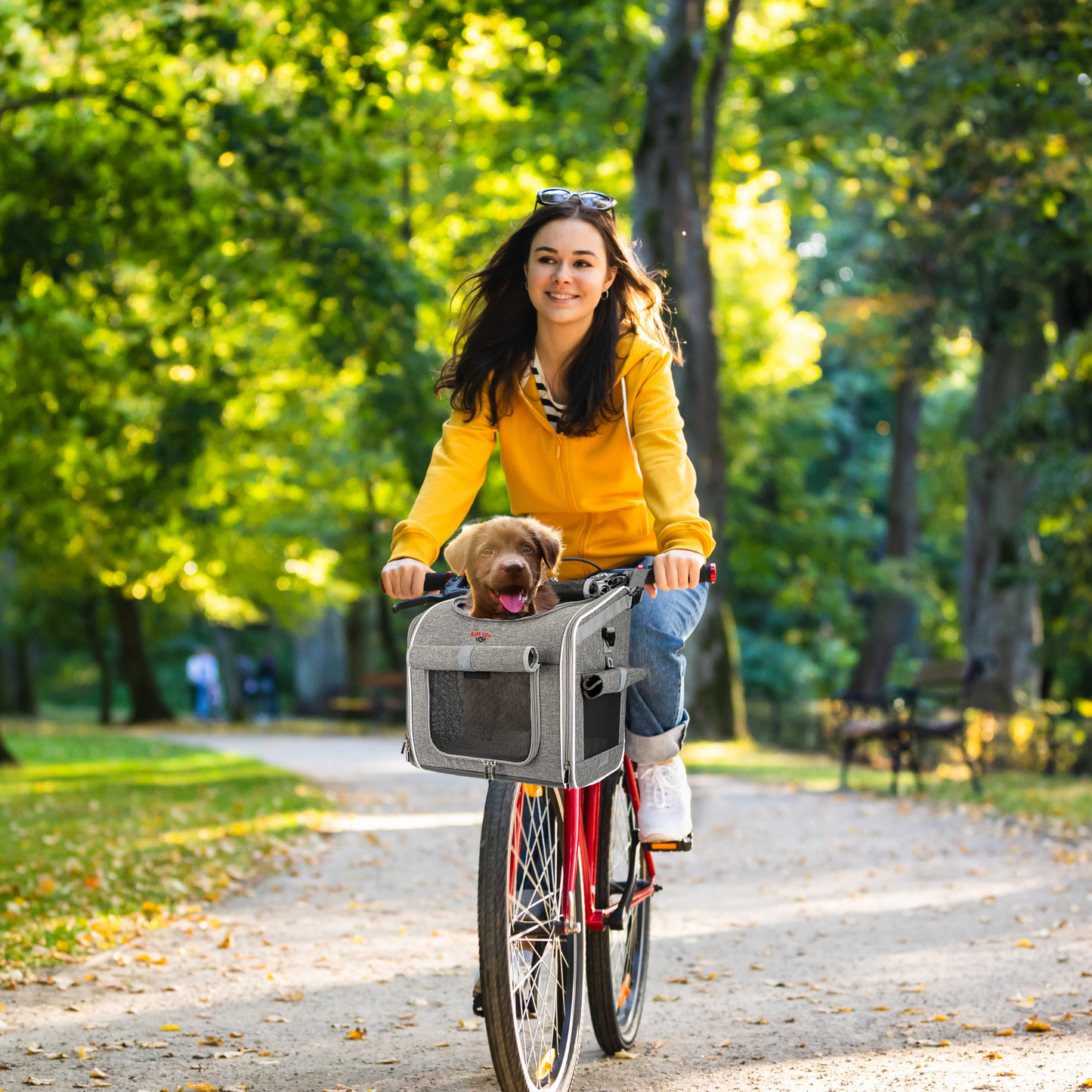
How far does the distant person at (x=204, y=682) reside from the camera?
3241 cm

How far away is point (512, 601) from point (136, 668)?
1068 inches

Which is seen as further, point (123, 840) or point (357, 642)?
point (357, 642)

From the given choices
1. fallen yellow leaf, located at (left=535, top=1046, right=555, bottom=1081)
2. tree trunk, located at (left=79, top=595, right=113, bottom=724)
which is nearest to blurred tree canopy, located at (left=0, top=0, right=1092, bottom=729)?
tree trunk, located at (left=79, top=595, right=113, bottom=724)

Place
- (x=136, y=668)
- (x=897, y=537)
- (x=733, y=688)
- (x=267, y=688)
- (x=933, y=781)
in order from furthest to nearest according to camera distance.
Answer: (x=267, y=688) → (x=136, y=668) → (x=897, y=537) → (x=733, y=688) → (x=933, y=781)

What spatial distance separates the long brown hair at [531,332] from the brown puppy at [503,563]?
508 millimetres

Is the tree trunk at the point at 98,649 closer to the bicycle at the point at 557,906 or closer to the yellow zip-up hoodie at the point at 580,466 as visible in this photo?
the bicycle at the point at 557,906

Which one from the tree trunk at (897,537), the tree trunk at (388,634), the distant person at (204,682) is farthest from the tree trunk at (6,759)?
the distant person at (204,682)

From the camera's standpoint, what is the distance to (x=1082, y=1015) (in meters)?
4.57

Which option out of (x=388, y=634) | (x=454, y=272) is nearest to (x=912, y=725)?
(x=454, y=272)

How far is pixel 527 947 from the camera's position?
11.9 feet

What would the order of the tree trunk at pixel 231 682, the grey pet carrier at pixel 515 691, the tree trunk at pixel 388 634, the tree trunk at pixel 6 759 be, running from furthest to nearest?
the tree trunk at pixel 231 682 < the tree trunk at pixel 388 634 < the tree trunk at pixel 6 759 < the grey pet carrier at pixel 515 691

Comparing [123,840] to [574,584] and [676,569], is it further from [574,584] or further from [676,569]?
[676,569]

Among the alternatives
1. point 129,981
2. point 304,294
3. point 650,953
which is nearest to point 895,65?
A: point 304,294

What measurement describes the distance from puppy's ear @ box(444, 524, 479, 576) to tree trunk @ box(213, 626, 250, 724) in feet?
91.1
